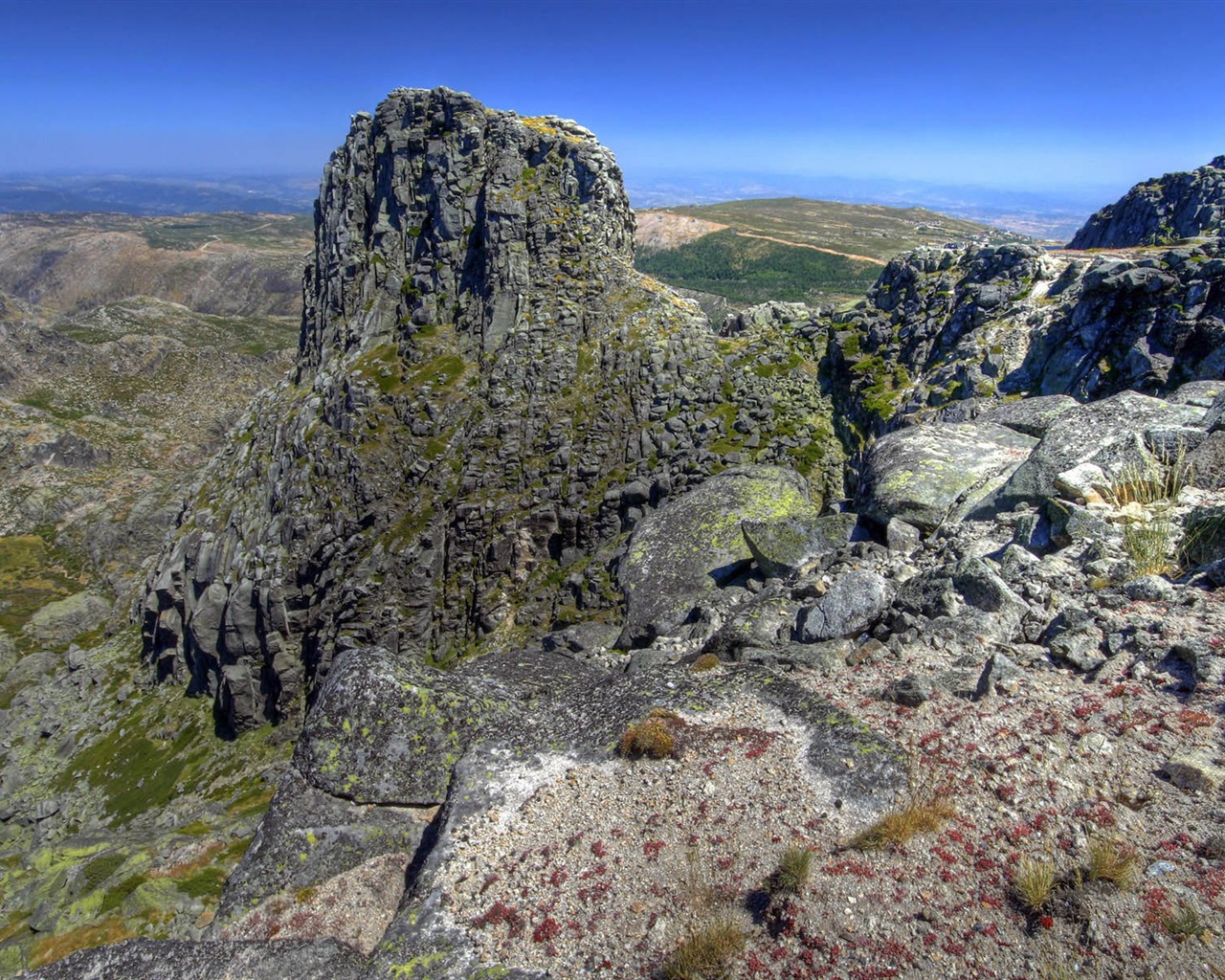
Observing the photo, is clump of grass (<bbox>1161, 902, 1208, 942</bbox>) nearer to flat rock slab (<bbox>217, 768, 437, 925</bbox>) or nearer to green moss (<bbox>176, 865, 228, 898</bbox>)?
flat rock slab (<bbox>217, 768, 437, 925</bbox>)

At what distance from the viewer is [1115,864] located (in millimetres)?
7160

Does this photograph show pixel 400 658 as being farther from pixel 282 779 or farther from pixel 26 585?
pixel 26 585

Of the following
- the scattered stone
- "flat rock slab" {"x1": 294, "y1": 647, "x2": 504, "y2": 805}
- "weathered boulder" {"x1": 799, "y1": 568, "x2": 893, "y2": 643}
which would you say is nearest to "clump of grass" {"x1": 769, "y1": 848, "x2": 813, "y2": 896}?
the scattered stone

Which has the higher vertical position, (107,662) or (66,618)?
(107,662)

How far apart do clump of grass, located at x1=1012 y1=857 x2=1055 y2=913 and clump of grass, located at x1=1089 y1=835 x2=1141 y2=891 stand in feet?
1.45

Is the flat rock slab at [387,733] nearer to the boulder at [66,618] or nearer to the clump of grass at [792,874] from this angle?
the clump of grass at [792,874]

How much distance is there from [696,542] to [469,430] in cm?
1914

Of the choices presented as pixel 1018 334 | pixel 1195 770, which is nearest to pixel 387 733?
pixel 1195 770

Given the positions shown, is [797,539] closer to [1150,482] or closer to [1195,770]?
[1150,482]

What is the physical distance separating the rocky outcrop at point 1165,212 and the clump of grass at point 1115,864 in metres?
60.3

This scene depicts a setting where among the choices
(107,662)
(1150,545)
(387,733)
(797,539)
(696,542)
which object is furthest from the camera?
(107,662)

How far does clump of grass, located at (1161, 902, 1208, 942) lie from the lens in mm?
6520

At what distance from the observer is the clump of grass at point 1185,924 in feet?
21.4

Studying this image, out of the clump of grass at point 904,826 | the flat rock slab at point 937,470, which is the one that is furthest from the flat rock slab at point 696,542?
Answer: the clump of grass at point 904,826
